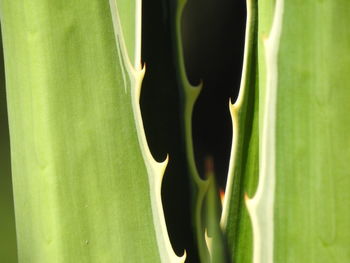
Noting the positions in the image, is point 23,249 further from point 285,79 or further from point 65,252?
point 285,79

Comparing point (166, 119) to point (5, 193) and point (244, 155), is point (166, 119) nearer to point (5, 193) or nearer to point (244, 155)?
point (244, 155)

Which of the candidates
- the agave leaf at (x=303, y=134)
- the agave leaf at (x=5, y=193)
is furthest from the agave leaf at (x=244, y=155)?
the agave leaf at (x=5, y=193)

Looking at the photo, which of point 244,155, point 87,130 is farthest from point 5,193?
point 244,155

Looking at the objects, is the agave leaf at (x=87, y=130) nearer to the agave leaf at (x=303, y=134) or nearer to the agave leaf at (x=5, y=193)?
the agave leaf at (x=303, y=134)

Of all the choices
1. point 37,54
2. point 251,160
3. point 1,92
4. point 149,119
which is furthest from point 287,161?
Answer: point 1,92

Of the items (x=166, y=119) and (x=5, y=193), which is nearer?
(x=166, y=119)

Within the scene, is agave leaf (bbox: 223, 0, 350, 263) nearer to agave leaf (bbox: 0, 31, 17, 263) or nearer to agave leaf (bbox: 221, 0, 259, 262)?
agave leaf (bbox: 221, 0, 259, 262)

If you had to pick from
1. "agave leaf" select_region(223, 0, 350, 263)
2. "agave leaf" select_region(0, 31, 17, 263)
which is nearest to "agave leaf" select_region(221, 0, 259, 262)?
"agave leaf" select_region(223, 0, 350, 263)
